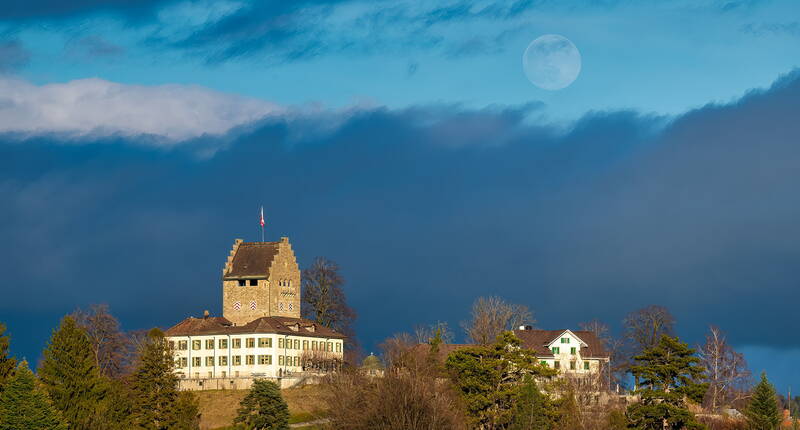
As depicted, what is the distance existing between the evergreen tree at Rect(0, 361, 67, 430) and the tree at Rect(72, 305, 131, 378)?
62794 millimetres

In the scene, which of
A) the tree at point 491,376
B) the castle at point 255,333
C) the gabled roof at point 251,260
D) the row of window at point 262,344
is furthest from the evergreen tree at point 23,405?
the gabled roof at point 251,260

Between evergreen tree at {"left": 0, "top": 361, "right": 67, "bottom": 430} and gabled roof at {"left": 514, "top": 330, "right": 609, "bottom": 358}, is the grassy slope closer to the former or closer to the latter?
gabled roof at {"left": 514, "top": 330, "right": 609, "bottom": 358}

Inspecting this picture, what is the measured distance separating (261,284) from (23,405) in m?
72.8

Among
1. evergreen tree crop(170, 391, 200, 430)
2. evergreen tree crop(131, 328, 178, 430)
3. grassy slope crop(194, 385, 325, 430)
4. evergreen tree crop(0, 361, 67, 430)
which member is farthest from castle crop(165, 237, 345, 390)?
evergreen tree crop(0, 361, 67, 430)

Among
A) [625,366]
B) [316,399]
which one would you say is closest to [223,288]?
[316,399]

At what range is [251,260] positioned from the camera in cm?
15125

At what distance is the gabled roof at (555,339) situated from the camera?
140 m

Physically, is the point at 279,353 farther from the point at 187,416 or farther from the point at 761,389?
the point at 761,389

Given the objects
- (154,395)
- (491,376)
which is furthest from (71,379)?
(491,376)

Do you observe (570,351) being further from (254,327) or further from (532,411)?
(532,411)

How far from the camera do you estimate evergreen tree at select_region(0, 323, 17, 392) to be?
257ft

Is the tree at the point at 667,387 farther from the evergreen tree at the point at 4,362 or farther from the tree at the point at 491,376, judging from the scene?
the evergreen tree at the point at 4,362

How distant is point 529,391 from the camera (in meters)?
97.0

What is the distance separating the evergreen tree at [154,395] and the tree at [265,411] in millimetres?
9963
